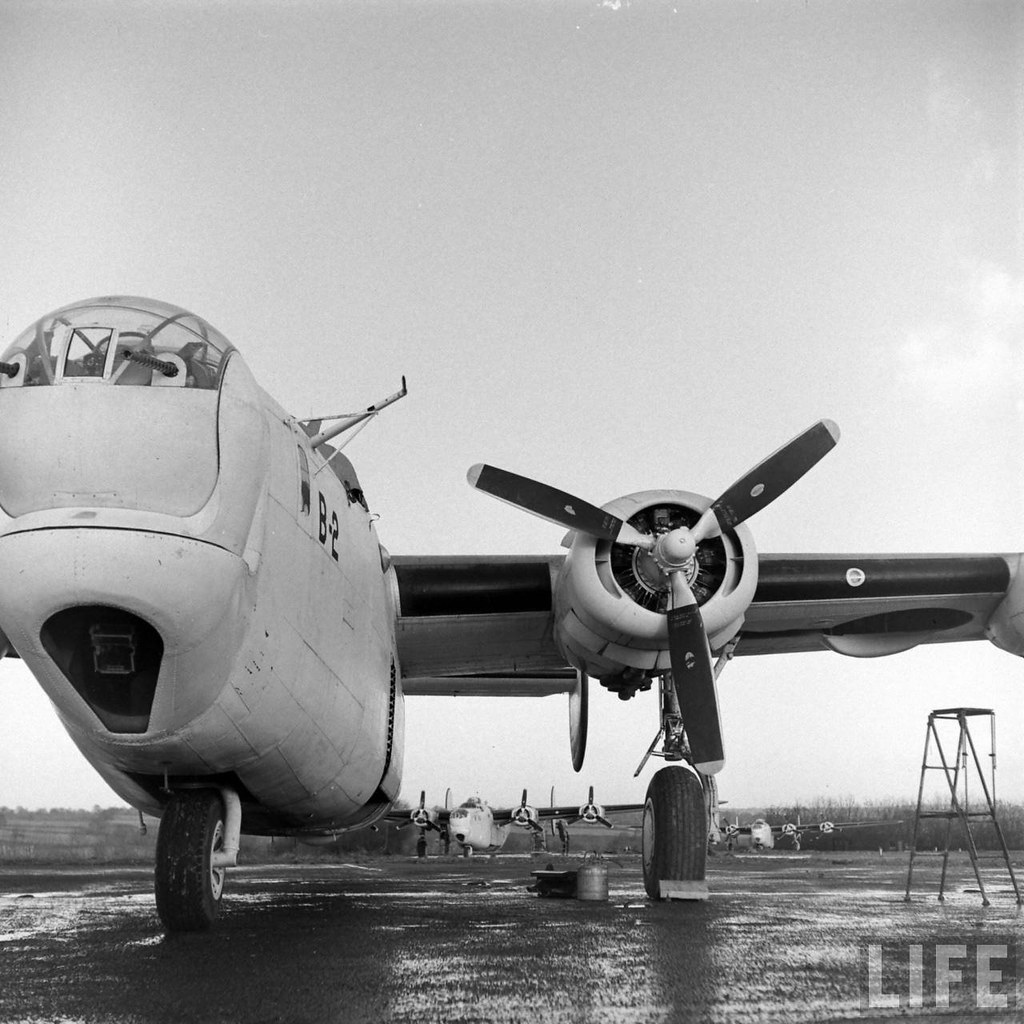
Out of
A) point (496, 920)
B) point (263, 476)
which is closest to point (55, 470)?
point (263, 476)

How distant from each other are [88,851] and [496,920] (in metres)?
36.8

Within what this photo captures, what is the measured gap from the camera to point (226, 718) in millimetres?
6363

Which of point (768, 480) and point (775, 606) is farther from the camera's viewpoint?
point (775, 606)

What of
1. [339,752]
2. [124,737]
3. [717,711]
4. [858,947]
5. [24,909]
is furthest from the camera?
[24,909]

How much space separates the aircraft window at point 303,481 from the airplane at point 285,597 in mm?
51

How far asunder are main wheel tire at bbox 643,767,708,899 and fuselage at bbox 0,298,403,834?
153 inches

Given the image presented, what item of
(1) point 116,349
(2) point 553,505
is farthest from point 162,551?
(2) point 553,505

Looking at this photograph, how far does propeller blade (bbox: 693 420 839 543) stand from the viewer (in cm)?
971

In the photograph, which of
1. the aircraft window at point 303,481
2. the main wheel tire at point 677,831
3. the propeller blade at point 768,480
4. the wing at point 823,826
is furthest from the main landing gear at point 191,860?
the wing at point 823,826

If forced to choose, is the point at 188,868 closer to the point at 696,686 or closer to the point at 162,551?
the point at 162,551

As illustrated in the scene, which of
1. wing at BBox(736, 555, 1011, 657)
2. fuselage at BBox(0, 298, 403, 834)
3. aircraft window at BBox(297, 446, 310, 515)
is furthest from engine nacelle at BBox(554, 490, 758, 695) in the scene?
aircraft window at BBox(297, 446, 310, 515)

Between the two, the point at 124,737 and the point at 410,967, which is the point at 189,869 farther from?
the point at 410,967

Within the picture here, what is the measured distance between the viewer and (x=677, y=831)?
981 cm

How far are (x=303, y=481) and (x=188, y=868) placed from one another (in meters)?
2.78
